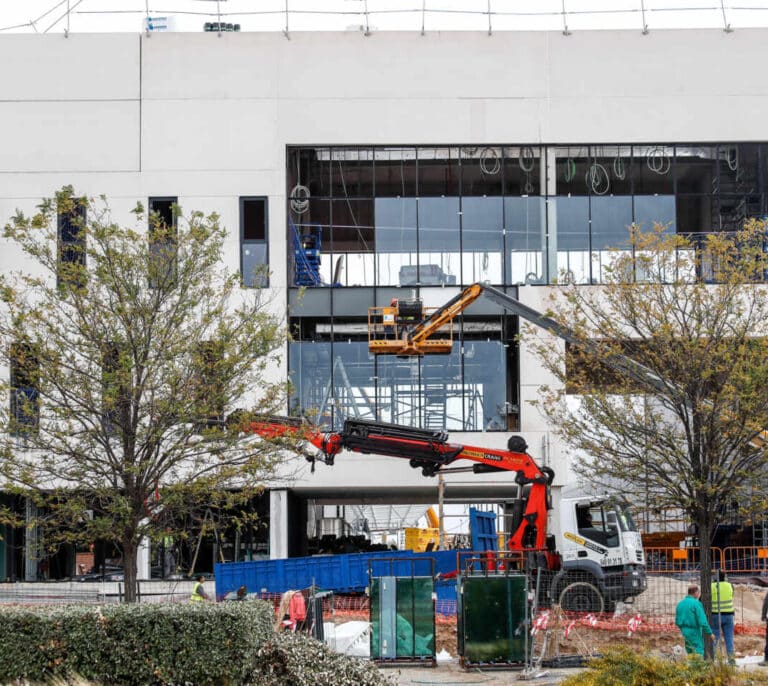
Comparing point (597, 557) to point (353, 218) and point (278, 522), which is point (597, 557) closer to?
point (278, 522)

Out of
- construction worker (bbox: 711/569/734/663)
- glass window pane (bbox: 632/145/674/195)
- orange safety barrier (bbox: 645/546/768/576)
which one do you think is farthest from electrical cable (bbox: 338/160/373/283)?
construction worker (bbox: 711/569/734/663)

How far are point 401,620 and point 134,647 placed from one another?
7.63m

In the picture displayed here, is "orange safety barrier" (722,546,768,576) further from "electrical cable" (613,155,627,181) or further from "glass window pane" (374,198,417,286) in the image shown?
"glass window pane" (374,198,417,286)

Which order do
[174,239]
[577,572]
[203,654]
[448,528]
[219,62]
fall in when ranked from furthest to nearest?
1. [448,528]
2. [219,62]
3. [577,572]
4. [174,239]
5. [203,654]

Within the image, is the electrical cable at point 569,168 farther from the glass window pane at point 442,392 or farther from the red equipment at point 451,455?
the red equipment at point 451,455

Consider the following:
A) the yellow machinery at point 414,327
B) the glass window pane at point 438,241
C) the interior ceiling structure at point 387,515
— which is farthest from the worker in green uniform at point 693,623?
the interior ceiling structure at point 387,515

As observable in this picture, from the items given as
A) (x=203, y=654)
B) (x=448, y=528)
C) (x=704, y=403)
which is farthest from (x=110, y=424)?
(x=448, y=528)

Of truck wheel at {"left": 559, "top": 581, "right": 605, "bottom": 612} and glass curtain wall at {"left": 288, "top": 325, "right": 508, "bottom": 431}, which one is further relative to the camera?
glass curtain wall at {"left": 288, "top": 325, "right": 508, "bottom": 431}

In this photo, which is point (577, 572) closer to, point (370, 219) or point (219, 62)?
point (370, 219)

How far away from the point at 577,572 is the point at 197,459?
1095cm

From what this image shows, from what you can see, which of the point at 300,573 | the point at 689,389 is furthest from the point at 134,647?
the point at 300,573

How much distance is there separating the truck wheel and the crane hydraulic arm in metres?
1.15

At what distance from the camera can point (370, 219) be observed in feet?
144

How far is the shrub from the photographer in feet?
50.3
